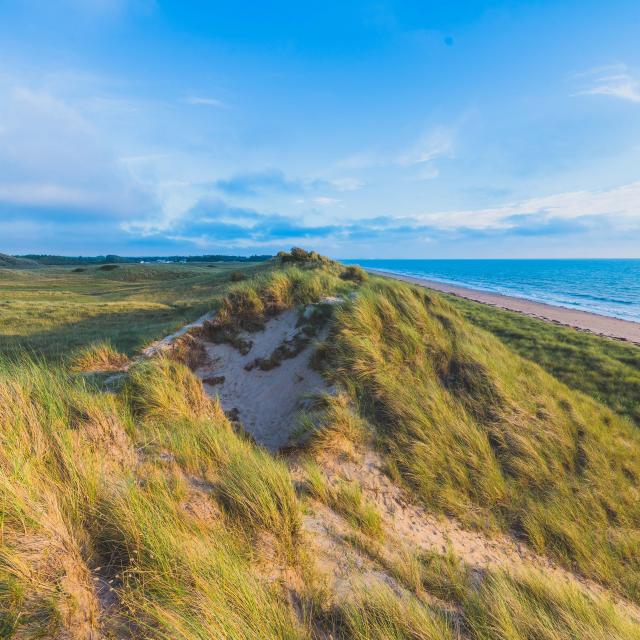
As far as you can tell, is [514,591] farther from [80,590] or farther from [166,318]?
[166,318]

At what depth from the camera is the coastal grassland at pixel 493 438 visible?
4.41 m

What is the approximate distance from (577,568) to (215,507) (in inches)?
178

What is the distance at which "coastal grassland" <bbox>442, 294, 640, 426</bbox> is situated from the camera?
1039 cm

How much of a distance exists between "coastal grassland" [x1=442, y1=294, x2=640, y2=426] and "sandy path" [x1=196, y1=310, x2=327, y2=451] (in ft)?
30.1

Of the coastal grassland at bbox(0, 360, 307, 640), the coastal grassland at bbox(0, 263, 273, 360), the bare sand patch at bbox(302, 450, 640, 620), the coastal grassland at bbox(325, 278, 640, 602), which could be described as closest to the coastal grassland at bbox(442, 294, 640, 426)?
the coastal grassland at bbox(325, 278, 640, 602)

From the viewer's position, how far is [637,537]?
4.54 metres

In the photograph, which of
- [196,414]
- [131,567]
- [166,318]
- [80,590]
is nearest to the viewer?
[80,590]

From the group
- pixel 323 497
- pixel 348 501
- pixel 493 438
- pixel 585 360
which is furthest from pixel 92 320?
pixel 585 360

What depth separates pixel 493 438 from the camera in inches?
225

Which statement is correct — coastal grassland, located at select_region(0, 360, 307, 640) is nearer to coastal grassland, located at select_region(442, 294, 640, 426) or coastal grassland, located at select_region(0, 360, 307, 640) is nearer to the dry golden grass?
the dry golden grass

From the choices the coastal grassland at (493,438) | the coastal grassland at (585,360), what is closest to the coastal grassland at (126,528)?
the coastal grassland at (493,438)

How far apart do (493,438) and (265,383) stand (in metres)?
4.75

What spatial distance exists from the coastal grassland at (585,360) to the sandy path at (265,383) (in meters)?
9.18

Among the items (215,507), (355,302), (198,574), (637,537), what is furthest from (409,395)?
(198,574)
